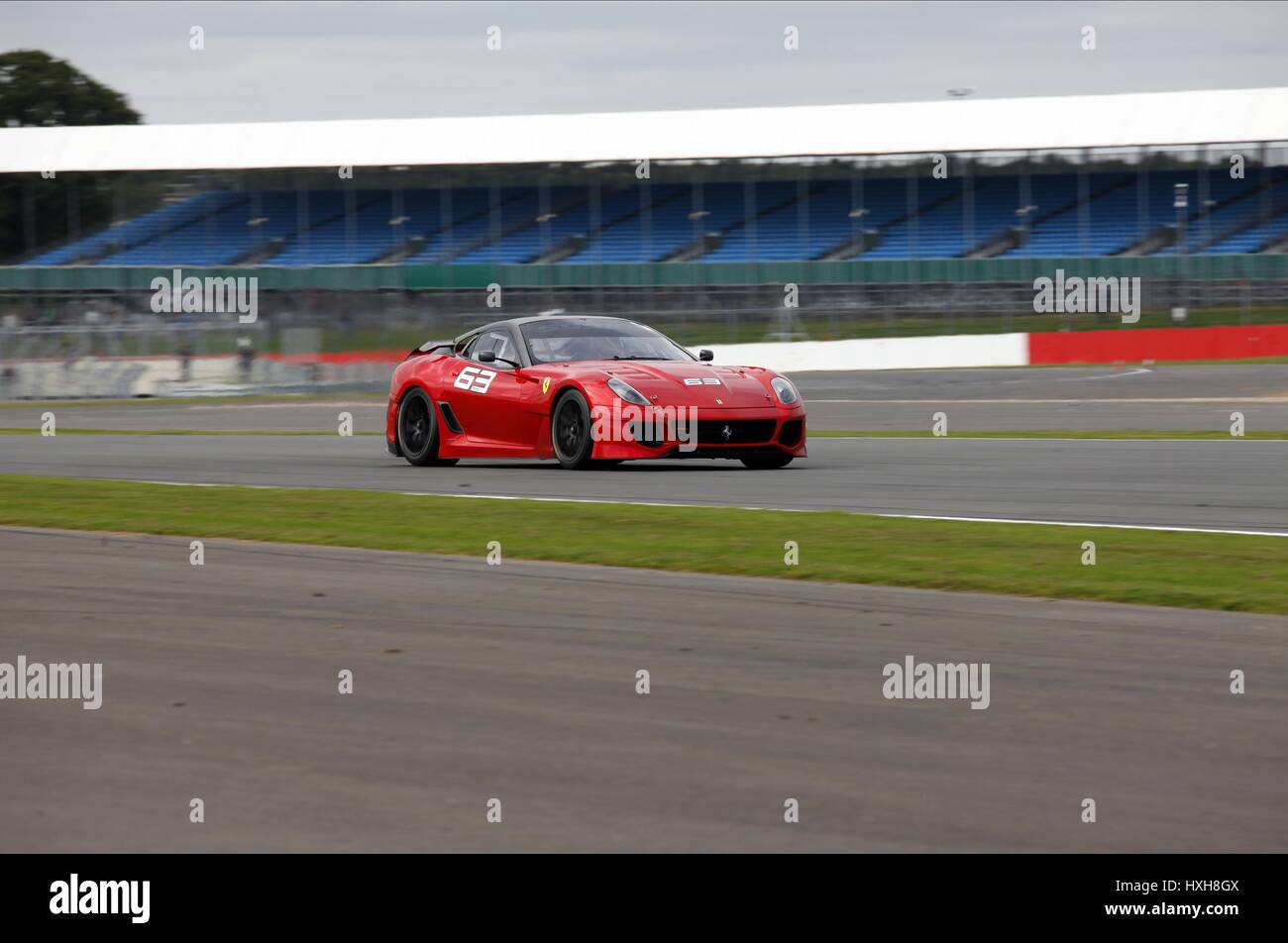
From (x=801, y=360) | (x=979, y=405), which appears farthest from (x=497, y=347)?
(x=801, y=360)

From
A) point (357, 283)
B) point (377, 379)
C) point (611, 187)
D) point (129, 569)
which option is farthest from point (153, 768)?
point (611, 187)

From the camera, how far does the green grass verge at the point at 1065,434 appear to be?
61.8 ft

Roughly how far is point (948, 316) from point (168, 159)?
2875cm

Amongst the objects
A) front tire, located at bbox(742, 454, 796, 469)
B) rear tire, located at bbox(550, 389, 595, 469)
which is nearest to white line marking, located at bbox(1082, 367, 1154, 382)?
front tire, located at bbox(742, 454, 796, 469)

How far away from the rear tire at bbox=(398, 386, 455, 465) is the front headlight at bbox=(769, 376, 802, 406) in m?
3.20

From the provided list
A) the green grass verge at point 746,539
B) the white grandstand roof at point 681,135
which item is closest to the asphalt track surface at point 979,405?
the green grass verge at point 746,539

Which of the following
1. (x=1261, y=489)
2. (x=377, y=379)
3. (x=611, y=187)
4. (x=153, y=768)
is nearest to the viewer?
(x=153, y=768)

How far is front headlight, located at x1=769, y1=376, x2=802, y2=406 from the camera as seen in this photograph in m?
14.1

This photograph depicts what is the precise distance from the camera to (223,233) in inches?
2156

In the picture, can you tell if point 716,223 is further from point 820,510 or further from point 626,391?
point 820,510

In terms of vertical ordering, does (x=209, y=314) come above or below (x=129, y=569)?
above

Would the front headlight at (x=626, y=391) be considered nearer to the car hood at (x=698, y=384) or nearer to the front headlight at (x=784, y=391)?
the car hood at (x=698, y=384)

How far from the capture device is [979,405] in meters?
26.3

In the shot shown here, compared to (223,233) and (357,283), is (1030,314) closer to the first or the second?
(357,283)
